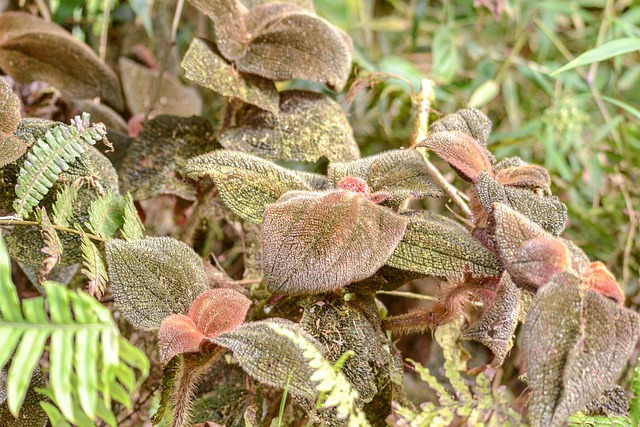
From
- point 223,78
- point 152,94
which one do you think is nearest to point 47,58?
point 152,94

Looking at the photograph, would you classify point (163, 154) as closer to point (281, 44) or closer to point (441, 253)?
point (281, 44)

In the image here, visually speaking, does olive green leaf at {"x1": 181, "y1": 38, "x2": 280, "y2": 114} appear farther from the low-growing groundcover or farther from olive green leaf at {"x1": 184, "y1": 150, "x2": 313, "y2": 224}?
olive green leaf at {"x1": 184, "y1": 150, "x2": 313, "y2": 224}

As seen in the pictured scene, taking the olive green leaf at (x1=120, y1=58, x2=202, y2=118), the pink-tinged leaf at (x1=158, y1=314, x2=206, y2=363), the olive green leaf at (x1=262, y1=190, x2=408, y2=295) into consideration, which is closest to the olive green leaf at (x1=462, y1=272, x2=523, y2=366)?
the olive green leaf at (x1=262, y1=190, x2=408, y2=295)

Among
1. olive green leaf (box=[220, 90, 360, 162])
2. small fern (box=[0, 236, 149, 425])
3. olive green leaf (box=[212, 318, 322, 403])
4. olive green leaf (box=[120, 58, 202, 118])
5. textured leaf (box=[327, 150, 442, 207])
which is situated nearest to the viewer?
small fern (box=[0, 236, 149, 425])

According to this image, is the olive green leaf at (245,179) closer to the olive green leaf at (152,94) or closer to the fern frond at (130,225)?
the fern frond at (130,225)

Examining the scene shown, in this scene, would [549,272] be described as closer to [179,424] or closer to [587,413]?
[587,413]

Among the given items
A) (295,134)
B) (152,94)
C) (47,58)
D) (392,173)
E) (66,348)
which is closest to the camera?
(66,348)

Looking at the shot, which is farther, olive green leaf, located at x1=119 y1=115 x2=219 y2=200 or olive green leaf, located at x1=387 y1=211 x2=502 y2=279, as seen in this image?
olive green leaf, located at x1=119 y1=115 x2=219 y2=200
